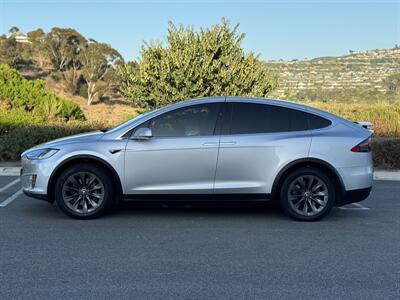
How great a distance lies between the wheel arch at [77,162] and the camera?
691 cm

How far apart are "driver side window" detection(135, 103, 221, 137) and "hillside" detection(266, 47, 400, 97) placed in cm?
3684

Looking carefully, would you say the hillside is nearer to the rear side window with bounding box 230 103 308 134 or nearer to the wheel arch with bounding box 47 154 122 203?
the rear side window with bounding box 230 103 308 134

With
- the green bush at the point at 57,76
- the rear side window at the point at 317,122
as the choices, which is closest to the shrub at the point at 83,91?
the green bush at the point at 57,76

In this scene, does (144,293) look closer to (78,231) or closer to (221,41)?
(78,231)

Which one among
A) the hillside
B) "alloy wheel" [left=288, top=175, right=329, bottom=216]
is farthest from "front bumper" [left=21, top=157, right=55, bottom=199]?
the hillside

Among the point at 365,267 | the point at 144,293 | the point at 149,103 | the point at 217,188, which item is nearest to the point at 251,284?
the point at 144,293

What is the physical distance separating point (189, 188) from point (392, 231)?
265 cm

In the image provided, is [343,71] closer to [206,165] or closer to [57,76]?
[57,76]

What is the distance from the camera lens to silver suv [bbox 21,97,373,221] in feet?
22.6

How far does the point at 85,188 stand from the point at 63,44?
45.8 metres

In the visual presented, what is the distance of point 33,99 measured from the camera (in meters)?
18.7

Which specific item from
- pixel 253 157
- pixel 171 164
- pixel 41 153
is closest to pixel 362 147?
pixel 253 157

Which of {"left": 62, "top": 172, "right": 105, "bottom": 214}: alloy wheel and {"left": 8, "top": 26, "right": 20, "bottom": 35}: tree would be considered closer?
{"left": 62, "top": 172, "right": 105, "bottom": 214}: alloy wheel

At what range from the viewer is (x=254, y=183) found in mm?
6910
